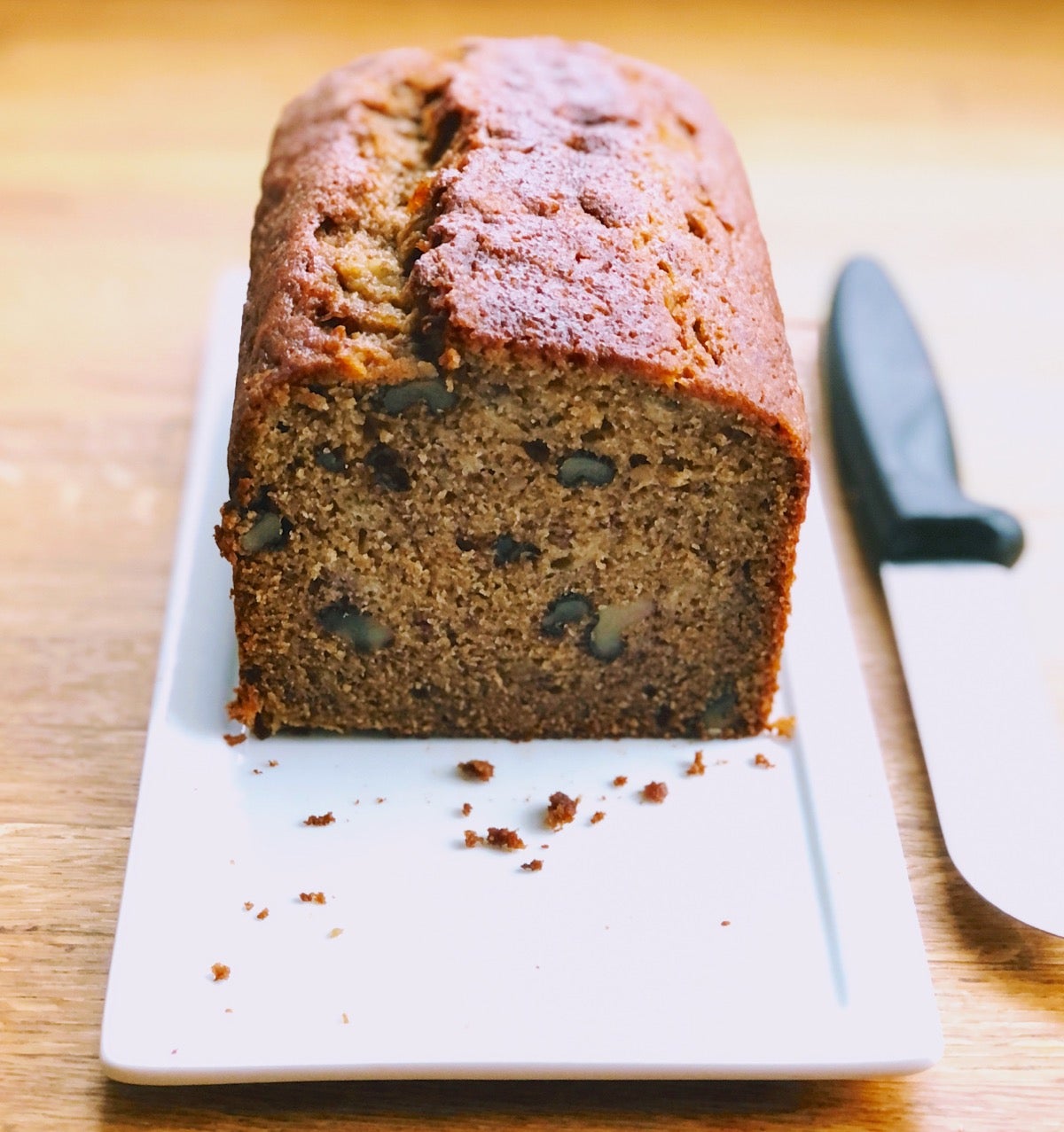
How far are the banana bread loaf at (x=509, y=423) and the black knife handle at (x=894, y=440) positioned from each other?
1.14ft

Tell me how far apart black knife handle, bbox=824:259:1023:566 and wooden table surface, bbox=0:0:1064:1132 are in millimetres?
123

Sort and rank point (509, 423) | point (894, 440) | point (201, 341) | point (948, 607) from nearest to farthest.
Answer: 1. point (509, 423)
2. point (948, 607)
3. point (894, 440)
4. point (201, 341)

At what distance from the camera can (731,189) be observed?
190 cm

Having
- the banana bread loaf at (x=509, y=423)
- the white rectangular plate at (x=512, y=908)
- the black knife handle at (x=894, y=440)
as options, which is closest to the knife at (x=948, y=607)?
the black knife handle at (x=894, y=440)

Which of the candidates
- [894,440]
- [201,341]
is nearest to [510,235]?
[894,440]

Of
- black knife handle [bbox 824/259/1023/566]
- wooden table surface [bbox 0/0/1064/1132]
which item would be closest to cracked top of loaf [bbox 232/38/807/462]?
black knife handle [bbox 824/259/1023/566]

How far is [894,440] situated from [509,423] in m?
0.77

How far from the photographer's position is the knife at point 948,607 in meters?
1.64

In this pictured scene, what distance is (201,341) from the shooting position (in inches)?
99.2

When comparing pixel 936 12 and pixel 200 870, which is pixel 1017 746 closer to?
pixel 200 870

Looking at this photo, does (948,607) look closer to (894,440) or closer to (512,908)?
(894,440)

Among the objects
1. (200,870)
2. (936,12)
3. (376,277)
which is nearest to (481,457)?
(376,277)

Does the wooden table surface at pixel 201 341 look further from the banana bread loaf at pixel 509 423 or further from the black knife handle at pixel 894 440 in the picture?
the banana bread loaf at pixel 509 423

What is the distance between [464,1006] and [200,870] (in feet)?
1.16
